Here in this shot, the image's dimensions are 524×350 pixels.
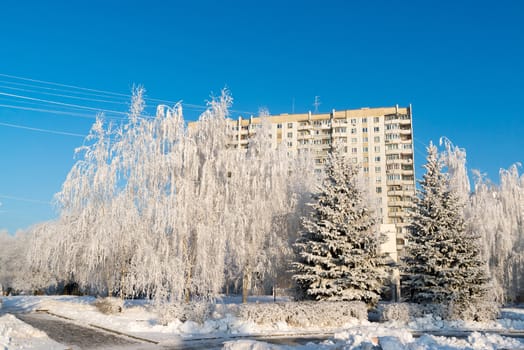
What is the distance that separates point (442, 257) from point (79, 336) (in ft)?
54.0

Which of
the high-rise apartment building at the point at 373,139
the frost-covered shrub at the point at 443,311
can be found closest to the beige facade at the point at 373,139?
the high-rise apartment building at the point at 373,139

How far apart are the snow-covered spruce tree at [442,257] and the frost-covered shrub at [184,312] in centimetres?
1057

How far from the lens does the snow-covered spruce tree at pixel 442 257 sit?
2109 centimetres

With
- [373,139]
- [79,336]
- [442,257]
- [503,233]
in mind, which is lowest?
[79,336]

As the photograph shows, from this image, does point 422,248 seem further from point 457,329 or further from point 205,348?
point 205,348

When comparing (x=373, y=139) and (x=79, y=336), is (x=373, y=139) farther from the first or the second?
(x=79, y=336)

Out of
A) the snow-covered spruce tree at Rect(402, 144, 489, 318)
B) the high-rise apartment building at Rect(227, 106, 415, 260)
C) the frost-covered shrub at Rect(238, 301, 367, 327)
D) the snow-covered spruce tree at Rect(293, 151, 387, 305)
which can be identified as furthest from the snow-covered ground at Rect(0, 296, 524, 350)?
the high-rise apartment building at Rect(227, 106, 415, 260)

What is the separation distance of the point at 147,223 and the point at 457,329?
47.7 ft

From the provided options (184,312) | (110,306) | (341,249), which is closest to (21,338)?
(184,312)

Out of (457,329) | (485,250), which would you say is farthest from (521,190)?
(457,329)

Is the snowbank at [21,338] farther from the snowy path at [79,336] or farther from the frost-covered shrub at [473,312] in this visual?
the frost-covered shrub at [473,312]

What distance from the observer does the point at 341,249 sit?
2202 centimetres

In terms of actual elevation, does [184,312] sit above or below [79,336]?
above

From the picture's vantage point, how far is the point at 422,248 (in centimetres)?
2216
